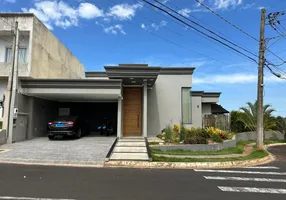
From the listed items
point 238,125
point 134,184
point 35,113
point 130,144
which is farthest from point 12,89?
point 238,125

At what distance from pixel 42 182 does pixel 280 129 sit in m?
24.6

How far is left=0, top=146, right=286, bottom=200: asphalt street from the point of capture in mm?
6312

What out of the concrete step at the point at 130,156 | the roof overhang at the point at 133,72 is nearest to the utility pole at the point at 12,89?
the roof overhang at the point at 133,72

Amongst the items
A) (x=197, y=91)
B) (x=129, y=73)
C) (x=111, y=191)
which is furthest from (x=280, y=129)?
(x=111, y=191)

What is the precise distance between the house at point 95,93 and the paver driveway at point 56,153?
7.49 feet

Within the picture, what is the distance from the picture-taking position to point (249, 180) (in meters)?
8.52

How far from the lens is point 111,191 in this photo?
21.7 ft

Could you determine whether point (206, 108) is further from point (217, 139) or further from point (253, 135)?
point (217, 139)

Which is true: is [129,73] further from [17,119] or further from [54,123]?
[17,119]

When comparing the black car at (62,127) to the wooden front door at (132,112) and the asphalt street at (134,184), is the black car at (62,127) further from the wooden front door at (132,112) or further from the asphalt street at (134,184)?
the asphalt street at (134,184)

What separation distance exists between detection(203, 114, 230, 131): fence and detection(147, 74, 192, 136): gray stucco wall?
330 centimetres

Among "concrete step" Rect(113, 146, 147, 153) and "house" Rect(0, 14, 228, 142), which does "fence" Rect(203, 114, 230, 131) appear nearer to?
"house" Rect(0, 14, 228, 142)

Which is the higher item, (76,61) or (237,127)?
(76,61)

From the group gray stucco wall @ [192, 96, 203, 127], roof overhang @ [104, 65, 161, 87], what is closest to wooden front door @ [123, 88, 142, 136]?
roof overhang @ [104, 65, 161, 87]
